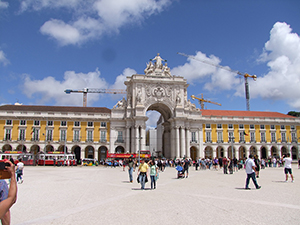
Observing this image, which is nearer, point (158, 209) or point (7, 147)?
point (158, 209)

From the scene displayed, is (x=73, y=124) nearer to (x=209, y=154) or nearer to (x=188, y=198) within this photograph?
(x=209, y=154)

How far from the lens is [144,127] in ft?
203

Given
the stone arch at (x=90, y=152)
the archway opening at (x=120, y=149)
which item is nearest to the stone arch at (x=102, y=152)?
the stone arch at (x=90, y=152)

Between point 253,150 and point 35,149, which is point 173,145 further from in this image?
point 35,149

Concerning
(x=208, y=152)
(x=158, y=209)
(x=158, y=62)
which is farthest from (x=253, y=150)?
(x=158, y=209)

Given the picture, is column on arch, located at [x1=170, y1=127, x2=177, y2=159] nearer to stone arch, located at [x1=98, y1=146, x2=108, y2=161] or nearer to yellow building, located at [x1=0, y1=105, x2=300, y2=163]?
yellow building, located at [x1=0, y1=105, x2=300, y2=163]

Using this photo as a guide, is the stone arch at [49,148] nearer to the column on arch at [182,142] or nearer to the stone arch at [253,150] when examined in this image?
the column on arch at [182,142]

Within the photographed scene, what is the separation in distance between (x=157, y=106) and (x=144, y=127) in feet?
28.1

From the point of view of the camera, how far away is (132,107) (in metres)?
63.6

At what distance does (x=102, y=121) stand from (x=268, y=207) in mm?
56326

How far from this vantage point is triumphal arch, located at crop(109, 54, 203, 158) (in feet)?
204

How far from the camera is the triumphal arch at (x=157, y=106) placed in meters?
62.1

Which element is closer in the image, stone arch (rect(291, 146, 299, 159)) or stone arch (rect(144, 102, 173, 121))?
stone arch (rect(144, 102, 173, 121))


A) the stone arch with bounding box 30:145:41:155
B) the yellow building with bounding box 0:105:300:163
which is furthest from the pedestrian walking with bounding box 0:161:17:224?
the stone arch with bounding box 30:145:41:155
